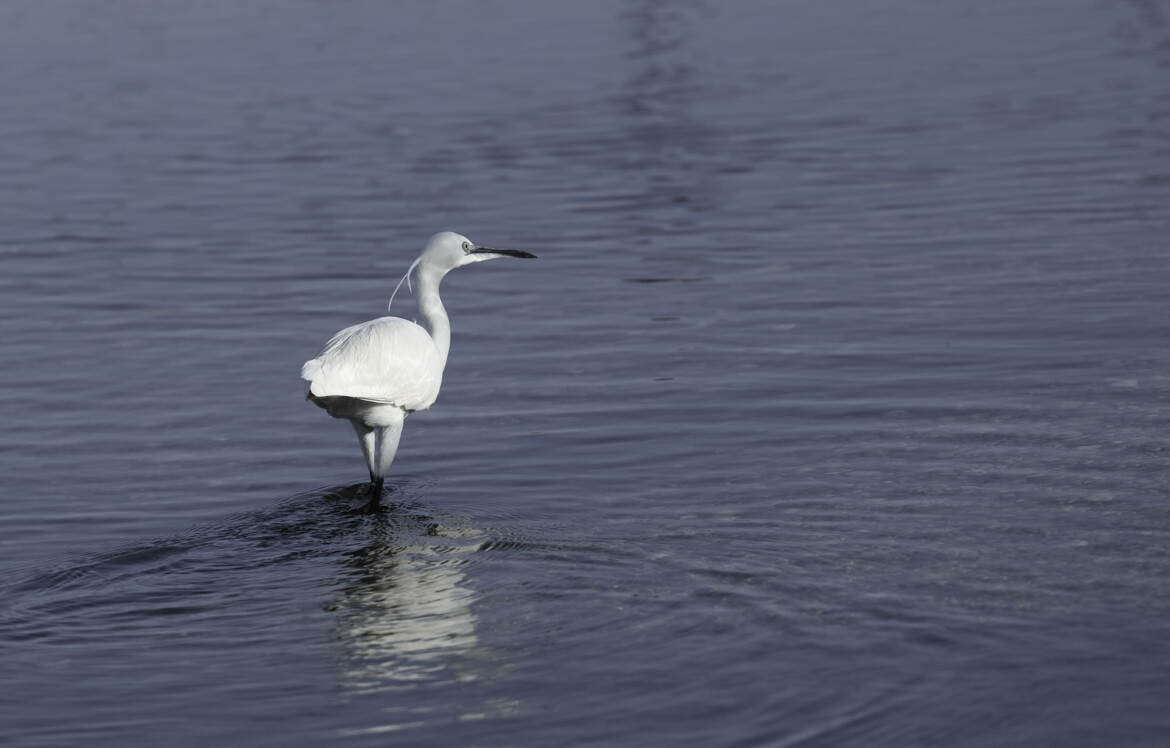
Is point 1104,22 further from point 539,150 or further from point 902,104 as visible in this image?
point 539,150

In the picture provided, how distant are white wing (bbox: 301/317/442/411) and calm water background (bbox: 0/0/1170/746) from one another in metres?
0.65

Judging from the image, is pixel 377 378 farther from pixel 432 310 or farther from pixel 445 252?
pixel 445 252

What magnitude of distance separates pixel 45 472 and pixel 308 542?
2.38 metres

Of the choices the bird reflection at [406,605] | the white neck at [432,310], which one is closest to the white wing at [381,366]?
the white neck at [432,310]

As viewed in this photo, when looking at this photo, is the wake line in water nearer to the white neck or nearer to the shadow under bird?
the shadow under bird

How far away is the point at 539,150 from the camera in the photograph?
21688mm

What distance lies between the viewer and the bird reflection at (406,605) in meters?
7.09

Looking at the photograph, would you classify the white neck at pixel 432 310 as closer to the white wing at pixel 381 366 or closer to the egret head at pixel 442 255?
the egret head at pixel 442 255

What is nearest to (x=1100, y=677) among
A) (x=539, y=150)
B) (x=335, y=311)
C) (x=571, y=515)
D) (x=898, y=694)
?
(x=898, y=694)

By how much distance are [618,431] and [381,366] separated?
187 cm

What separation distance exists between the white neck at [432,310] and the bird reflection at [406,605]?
46.7 inches

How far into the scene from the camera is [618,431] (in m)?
10.6

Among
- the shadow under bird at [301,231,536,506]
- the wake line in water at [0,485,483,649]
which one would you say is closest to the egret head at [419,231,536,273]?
the shadow under bird at [301,231,536,506]

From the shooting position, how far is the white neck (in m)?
10.3
